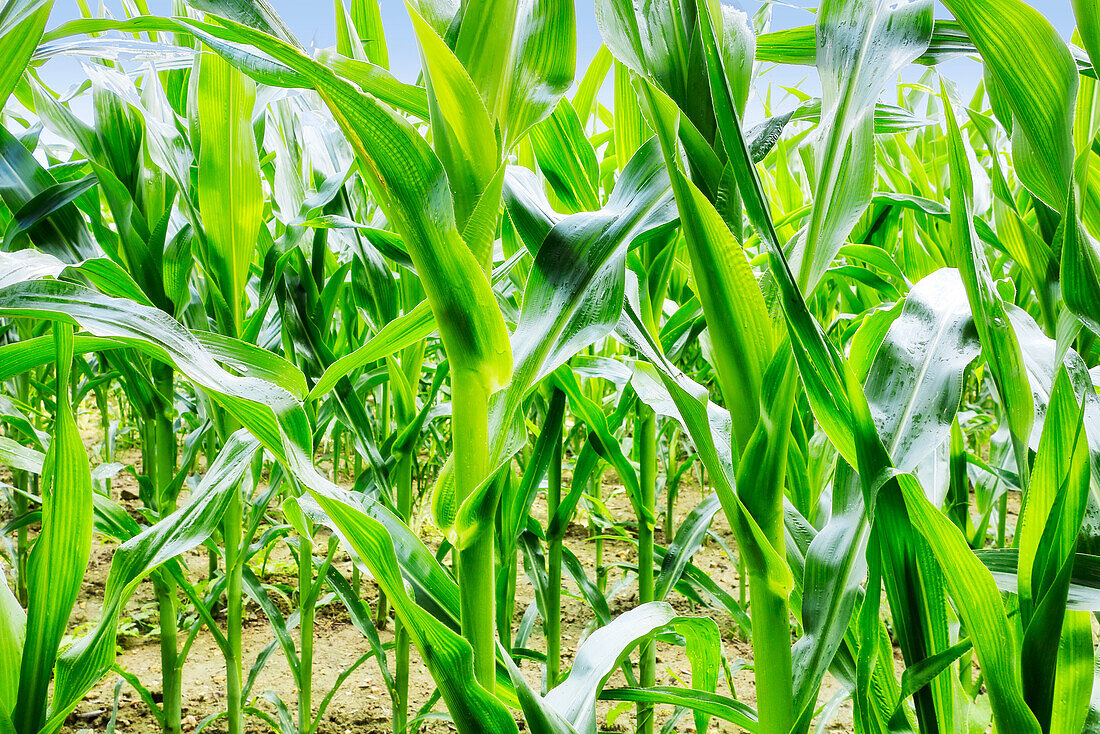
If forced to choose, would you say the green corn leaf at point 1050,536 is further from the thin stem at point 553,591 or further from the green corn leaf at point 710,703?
the thin stem at point 553,591

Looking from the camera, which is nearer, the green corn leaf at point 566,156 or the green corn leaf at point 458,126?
the green corn leaf at point 458,126

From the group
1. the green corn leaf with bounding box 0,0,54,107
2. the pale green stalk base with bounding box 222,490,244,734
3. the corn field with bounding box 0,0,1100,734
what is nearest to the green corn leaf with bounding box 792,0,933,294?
the corn field with bounding box 0,0,1100,734

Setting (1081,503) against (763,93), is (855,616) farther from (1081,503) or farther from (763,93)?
(763,93)

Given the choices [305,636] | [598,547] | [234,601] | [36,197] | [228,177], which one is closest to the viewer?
[36,197]

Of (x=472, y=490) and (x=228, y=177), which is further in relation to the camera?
(x=228, y=177)

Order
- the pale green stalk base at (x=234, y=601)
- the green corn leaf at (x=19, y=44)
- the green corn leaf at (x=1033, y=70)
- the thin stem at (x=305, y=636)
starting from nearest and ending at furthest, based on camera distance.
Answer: the green corn leaf at (x=1033, y=70) < the green corn leaf at (x=19, y=44) < the pale green stalk base at (x=234, y=601) < the thin stem at (x=305, y=636)

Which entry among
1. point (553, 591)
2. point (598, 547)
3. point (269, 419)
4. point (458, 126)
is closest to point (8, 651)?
point (269, 419)

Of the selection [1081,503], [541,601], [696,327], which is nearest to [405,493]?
[541,601]

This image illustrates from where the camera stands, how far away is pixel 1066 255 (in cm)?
38

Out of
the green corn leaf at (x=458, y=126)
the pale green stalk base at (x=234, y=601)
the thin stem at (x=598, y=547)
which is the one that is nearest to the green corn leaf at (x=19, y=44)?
the green corn leaf at (x=458, y=126)

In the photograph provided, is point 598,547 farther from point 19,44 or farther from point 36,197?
point 19,44

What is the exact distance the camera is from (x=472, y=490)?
1.47 ft

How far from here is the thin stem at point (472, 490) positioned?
45cm

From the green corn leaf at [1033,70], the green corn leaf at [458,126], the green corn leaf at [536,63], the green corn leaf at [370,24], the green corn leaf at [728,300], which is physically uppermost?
the green corn leaf at [370,24]
